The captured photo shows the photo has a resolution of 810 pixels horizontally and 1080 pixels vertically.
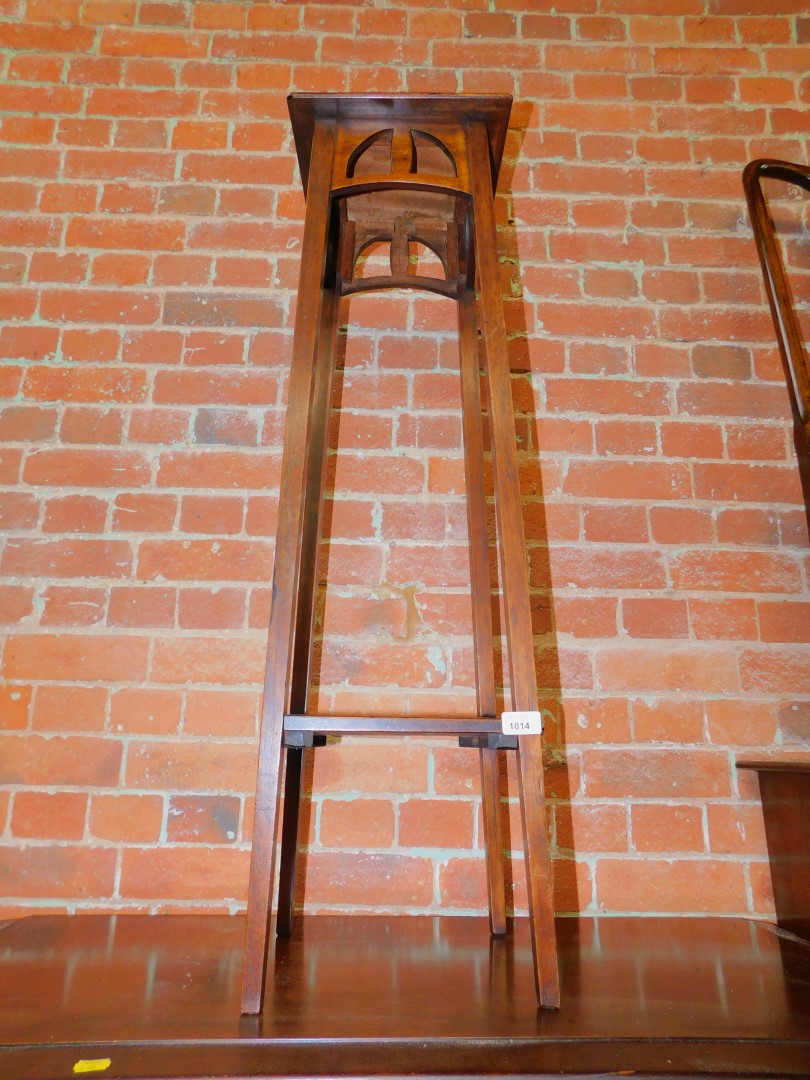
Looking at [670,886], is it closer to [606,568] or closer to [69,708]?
[606,568]

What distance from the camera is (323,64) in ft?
5.60

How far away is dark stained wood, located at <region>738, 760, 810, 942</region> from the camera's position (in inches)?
48.2

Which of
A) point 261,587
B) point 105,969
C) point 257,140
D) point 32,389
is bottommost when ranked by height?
point 105,969

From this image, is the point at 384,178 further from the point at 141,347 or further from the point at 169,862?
the point at 169,862

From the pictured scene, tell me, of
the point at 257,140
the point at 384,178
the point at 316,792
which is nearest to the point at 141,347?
the point at 257,140

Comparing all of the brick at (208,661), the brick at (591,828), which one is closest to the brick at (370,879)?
the brick at (591,828)

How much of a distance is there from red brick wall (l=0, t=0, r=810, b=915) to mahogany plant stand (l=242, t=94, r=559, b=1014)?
0.45ft

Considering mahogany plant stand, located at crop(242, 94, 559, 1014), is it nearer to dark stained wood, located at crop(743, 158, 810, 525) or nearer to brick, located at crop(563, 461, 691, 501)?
brick, located at crop(563, 461, 691, 501)

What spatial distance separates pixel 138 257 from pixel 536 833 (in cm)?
143

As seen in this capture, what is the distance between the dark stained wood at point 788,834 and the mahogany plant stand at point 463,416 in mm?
514

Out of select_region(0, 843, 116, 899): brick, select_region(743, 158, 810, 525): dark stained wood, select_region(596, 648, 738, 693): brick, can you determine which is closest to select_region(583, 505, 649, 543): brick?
select_region(596, 648, 738, 693): brick

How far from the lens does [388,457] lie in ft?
4.94

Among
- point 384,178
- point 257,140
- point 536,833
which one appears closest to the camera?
point 536,833

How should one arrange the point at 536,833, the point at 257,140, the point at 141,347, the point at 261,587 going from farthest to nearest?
1. the point at 257,140
2. the point at 141,347
3. the point at 261,587
4. the point at 536,833
